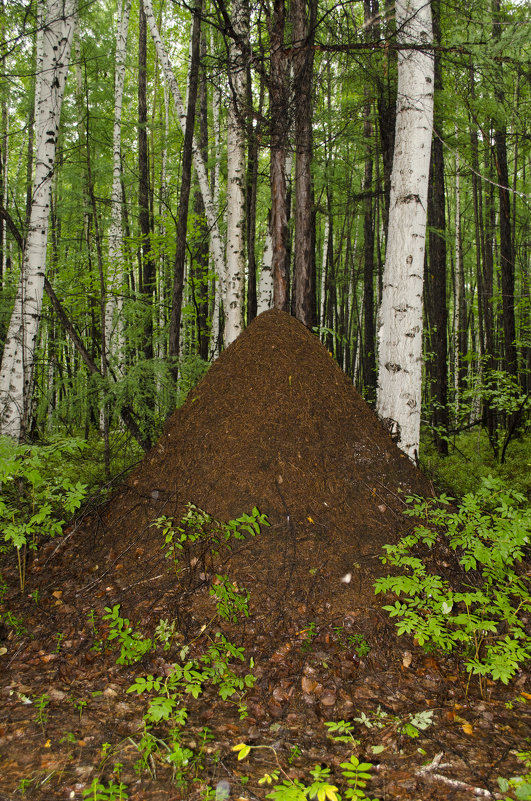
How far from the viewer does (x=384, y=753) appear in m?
2.20

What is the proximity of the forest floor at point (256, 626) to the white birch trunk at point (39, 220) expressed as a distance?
2.33 m

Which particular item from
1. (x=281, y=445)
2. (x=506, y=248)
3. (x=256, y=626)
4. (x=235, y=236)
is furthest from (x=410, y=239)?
(x=506, y=248)

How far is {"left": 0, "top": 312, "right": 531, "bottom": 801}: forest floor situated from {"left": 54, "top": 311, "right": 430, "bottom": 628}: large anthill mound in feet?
0.05

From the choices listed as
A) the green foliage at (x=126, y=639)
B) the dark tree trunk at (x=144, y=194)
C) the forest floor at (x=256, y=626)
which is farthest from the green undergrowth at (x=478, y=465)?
the dark tree trunk at (x=144, y=194)

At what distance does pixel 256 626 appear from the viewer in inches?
119

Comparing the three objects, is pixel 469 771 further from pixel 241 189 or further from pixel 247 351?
pixel 241 189

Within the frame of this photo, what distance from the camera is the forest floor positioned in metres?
2.12

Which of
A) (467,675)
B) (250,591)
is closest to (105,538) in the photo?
(250,591)

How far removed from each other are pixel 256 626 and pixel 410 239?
12.5 ft

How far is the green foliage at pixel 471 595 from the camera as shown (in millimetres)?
2715

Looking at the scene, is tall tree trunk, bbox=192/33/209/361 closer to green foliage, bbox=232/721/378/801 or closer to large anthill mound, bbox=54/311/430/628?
large anthill mound, bbox=54/311/430/628

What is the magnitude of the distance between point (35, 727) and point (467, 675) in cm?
247

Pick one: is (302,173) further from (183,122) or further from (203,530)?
(203,530)

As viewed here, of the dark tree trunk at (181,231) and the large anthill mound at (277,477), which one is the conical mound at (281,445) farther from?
the dark tree trunk at (181,231)
